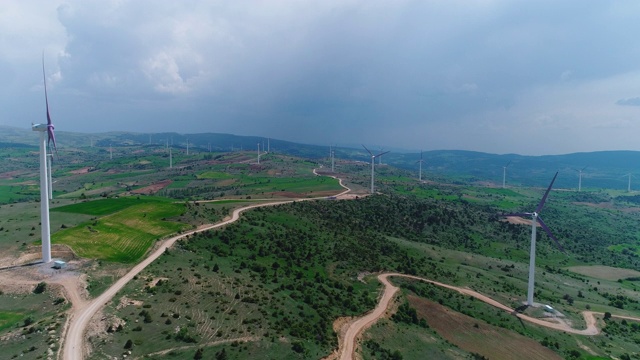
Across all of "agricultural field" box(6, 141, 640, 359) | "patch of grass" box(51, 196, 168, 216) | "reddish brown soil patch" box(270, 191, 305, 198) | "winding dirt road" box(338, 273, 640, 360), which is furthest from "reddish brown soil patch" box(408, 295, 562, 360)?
"reddish brown soil patch" box(270, 191, 305, 198)

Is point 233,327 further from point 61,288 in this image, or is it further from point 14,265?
point 14,265

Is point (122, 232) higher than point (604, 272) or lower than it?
higher

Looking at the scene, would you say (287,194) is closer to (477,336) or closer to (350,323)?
(350,323)

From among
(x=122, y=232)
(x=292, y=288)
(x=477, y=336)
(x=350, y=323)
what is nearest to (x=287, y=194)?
(x=122, y=232)

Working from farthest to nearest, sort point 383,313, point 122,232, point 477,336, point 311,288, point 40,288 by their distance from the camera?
point 122,232 → point 311,288 → point 383,313 → point 477,336 → point 40,288

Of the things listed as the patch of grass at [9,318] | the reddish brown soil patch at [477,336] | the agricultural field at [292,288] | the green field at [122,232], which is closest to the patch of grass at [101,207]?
the green field at [122,232]

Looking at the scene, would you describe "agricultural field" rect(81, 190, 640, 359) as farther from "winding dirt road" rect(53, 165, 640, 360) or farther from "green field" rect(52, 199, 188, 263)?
"green field" rect(52, 199, 188, 263)

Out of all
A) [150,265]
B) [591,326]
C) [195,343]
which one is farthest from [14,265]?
[591,326]

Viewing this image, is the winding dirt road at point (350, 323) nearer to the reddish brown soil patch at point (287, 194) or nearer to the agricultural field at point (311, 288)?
the agricultural field at point (311, 288)

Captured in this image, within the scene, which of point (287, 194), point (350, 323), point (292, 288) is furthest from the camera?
point (287, 194)
